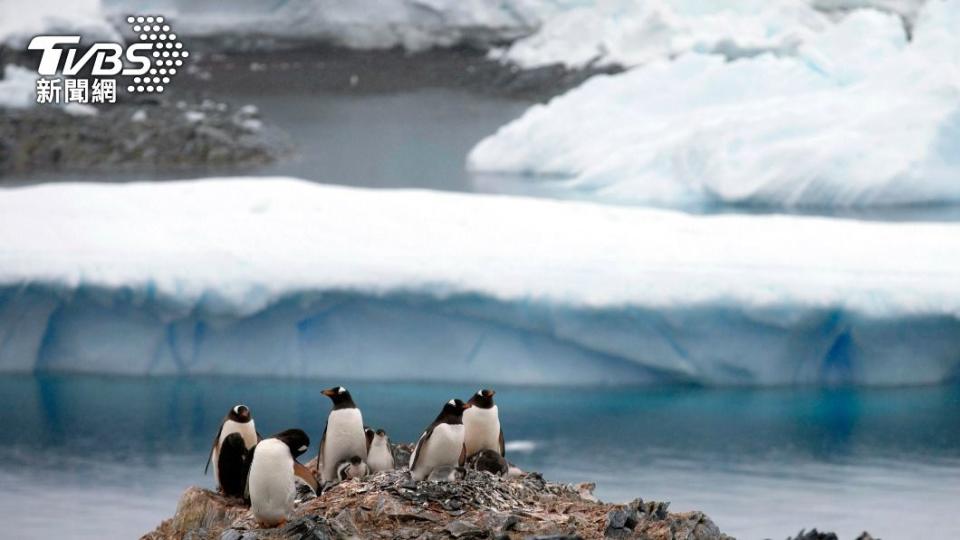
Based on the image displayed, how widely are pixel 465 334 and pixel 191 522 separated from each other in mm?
4251

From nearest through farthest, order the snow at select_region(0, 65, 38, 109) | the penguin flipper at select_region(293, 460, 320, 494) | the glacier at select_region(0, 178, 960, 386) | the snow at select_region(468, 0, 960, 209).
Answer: the penguin flipper at select_region(293, 460, 320, 494) → the glacier at select_region(0, 178, 960, 386) → the snow at select_region(468, 0, 960, 209) → the snow at select_region(0, 65, 38, 109)

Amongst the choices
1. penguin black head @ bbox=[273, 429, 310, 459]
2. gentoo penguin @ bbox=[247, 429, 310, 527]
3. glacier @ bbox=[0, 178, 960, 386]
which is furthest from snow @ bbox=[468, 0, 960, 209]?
gentoo penguin @ bbox=[247, 429, 310, 527]

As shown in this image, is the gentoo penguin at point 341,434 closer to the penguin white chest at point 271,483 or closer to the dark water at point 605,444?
the penguin white chest at point 271,483

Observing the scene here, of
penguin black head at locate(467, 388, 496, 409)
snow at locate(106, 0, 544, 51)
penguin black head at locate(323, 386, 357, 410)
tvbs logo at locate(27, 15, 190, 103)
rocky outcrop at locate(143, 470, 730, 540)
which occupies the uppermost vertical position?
snow at locate(106, 0, 544, 51)

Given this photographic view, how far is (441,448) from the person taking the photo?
169 inches

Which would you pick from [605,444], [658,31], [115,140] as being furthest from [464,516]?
[658,31]

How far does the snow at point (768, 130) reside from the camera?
10883 mm

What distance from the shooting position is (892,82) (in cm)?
1190

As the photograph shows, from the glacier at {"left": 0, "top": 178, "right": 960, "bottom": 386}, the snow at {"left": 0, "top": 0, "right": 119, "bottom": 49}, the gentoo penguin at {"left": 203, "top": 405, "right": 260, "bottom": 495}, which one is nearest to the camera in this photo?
the gentoo penguin at {"left": 203, "top": 405, "right": 260, "bottom": 495}

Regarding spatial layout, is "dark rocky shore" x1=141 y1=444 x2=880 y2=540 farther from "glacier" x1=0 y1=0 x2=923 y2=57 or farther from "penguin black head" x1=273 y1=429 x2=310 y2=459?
"glacier" x1=0 y1=0 x2=923 y2=57

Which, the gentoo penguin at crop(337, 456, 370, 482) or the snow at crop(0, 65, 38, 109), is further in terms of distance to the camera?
the snow at crop(0, 65, 38, 109)

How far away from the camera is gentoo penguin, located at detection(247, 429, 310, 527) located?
3918 mm

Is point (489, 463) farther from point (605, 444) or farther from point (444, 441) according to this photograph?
point (605, 444)

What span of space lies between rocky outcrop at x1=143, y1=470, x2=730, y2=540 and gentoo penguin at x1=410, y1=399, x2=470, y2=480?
133 millimetres
